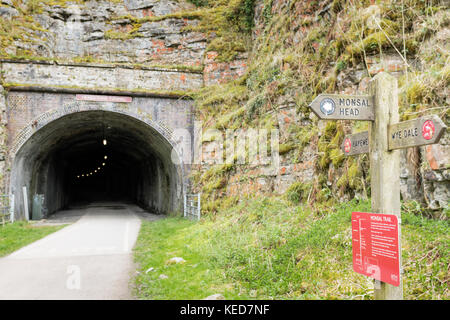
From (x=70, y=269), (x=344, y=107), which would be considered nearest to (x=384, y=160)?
(x=344, y=107)

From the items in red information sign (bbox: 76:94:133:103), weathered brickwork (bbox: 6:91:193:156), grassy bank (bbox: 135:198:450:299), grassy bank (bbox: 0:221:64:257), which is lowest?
grassy bank (bbox: 0:221:64:257)

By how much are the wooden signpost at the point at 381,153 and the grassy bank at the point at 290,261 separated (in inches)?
33.6

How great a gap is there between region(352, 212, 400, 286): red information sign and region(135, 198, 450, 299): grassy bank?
82cm

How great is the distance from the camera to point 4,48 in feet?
50.0

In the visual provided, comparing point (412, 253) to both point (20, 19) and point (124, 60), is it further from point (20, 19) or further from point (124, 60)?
point (20, 19)

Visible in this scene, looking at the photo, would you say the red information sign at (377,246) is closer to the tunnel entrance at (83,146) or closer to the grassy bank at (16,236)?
the grassy bank at (16,236)

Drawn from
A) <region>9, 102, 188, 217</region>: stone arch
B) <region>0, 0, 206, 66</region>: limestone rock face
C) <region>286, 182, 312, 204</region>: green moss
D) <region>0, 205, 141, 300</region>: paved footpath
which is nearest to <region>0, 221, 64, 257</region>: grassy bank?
<region>0, 205, 141, 300</region>: paved footpath

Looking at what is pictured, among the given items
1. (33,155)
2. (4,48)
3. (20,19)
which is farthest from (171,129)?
(20,19)

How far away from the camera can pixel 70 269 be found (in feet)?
21.9

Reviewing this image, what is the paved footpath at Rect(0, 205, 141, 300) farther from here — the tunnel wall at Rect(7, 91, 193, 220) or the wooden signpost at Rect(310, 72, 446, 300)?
the tunnel wall at Rect(7, 91, 193, 220)

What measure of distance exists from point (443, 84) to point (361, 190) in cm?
195

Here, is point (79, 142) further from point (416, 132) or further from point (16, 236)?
point (416, 132)

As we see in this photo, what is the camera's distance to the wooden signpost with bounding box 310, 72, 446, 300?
3105mm

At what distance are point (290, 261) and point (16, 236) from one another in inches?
358
